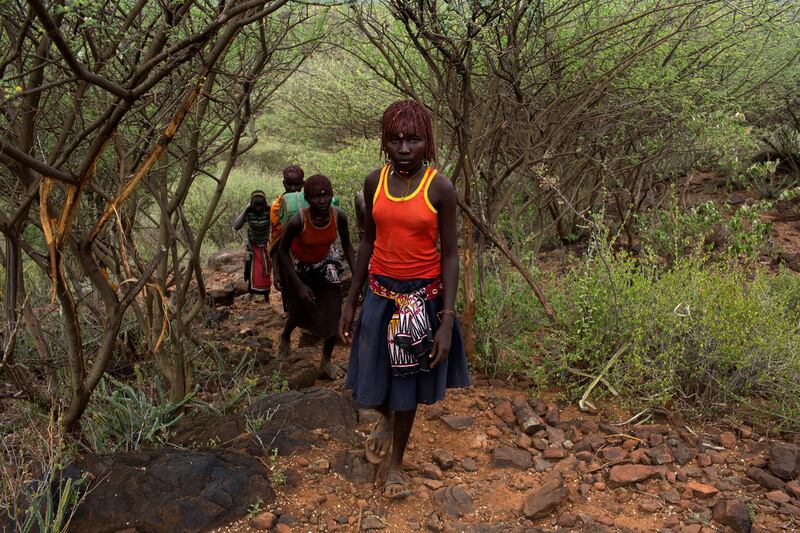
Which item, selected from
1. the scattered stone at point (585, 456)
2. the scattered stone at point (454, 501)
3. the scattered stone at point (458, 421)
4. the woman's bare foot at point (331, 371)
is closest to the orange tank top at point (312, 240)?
the woman's bare foot at point (331, 371)

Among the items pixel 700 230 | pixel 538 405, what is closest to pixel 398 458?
pixel 538 405

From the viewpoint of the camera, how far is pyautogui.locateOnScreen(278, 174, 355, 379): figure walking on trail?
398cm

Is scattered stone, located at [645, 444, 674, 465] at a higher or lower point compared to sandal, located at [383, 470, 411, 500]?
lower

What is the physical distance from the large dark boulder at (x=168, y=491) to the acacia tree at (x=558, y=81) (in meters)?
1.82

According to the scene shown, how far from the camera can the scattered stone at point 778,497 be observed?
8.60ft

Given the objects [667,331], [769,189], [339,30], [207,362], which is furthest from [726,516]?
[769,189]

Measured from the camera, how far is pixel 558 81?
14.6 ft

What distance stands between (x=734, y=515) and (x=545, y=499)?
0.75 m

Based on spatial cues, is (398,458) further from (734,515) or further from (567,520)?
(734,515)

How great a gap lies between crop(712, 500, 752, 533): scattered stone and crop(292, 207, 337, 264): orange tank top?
105 inches

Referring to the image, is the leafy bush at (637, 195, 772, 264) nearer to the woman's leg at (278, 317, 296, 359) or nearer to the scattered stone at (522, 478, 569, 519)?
the scattered stone at (522, 478, 569, 519)

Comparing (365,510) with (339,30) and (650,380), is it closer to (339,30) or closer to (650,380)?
(650,380)

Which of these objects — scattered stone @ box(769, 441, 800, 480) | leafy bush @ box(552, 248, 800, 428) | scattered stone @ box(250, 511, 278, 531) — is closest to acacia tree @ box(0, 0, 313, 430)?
scattered stone @ box(250, 511, 278, 531)

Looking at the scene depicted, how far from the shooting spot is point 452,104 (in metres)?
3.46
